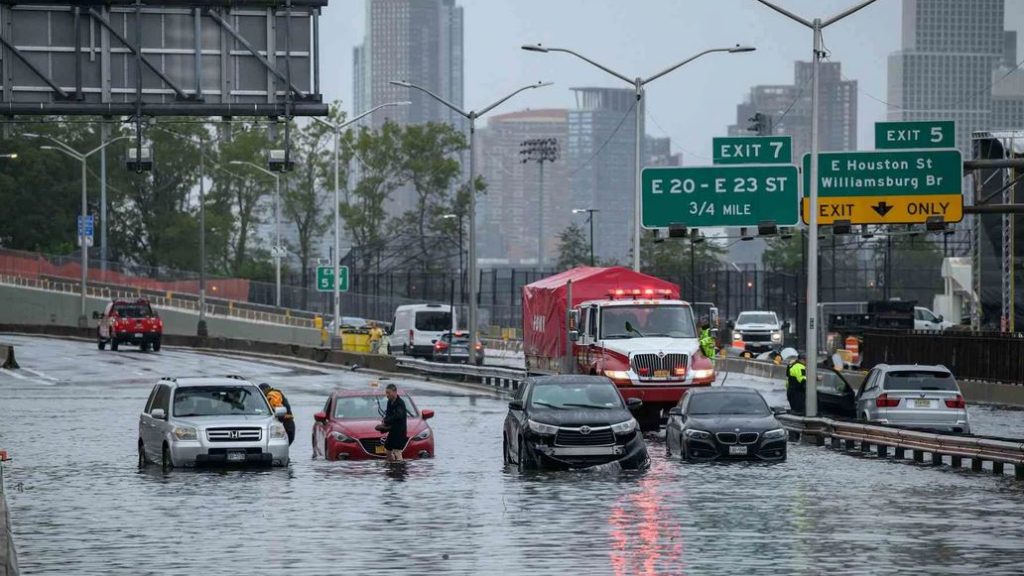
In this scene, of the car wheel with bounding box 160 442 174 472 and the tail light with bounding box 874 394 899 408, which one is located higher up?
the tail light with bounding box 874 394 899 408

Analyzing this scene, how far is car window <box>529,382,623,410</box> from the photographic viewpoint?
29719 millimetres

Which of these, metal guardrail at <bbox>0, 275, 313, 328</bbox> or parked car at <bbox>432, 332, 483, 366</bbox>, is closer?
parked car at <bbox>432, 332, 483, 366</bbox>

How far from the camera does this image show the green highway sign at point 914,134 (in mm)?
51312

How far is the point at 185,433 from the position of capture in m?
29.0

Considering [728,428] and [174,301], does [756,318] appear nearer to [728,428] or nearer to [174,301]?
[174,301]

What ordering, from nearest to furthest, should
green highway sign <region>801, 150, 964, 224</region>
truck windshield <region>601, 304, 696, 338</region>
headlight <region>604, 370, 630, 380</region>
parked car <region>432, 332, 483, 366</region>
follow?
headlight <region>604, 370, 630, 380</region>, truck windshield <region>601, 304, 696, 338</region>, green highway sign <region>801, 150, 964, 224</region>, parked car <region>432, 332, 483, 366</region>

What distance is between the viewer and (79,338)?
9544cm

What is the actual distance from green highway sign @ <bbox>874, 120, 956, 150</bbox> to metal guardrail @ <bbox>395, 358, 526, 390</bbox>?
1235 centimetres

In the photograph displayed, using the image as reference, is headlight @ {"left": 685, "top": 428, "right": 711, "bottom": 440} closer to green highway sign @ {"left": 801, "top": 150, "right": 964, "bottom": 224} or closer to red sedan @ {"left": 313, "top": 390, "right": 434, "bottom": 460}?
red sedan @ {"left": 313, "top": 390, "right": 434, "bottom": 460}

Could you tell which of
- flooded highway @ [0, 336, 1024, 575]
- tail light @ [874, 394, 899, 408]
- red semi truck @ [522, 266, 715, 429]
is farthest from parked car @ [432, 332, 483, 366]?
tail light @ [874, 394, 899, 408]

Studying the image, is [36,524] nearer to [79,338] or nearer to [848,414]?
[848,414]

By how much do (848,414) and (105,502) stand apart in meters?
20.9

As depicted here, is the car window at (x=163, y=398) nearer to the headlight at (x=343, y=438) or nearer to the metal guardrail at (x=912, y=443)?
the headlight at (x=343, y=438)

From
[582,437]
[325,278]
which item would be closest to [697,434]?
[582,437]
